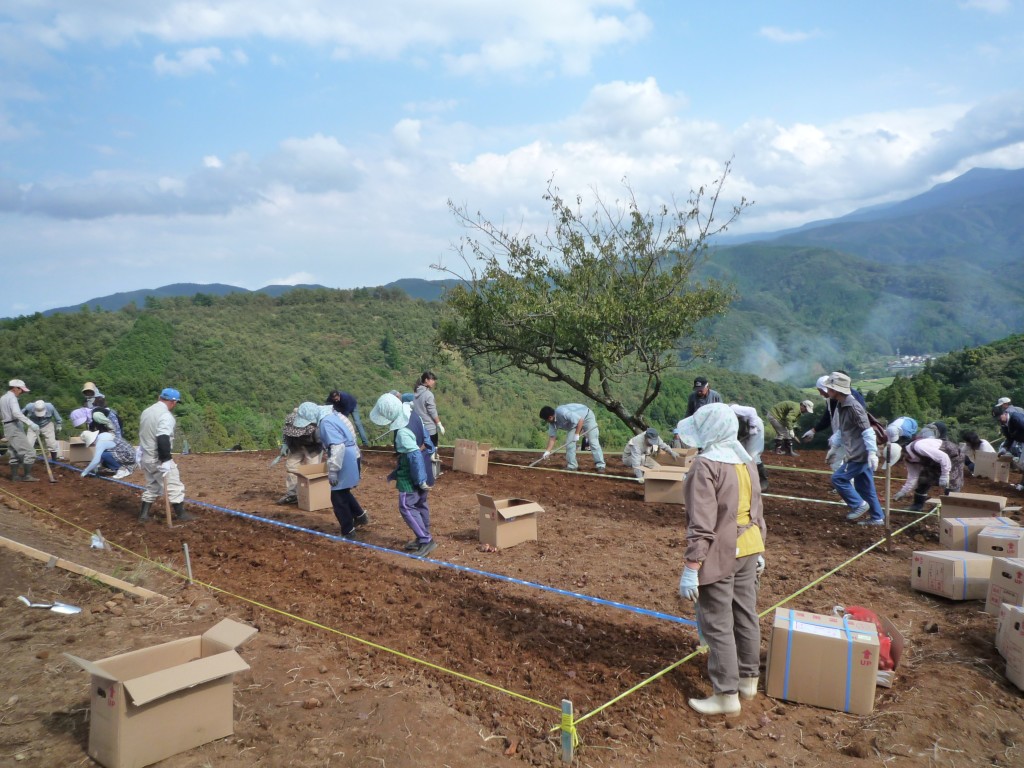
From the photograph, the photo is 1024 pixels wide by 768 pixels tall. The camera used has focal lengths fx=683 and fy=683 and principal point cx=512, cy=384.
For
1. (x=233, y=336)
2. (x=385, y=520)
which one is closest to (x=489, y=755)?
(x=385, y=520)

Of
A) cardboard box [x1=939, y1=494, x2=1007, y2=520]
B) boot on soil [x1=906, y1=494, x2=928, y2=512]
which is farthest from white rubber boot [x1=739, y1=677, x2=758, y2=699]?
boot on soil [x1=906, y1=494, x2=928, y2=512]

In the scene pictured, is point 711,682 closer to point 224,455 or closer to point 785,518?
point 785,518

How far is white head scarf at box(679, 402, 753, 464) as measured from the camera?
4.18 m

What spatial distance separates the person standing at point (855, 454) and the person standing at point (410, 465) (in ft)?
16.0

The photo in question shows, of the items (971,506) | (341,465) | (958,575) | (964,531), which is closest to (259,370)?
(341,465)

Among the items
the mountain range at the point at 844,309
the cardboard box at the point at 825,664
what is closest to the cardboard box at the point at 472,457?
the cardboard box at the point at 825,664

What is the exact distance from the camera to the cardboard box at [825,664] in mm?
4219

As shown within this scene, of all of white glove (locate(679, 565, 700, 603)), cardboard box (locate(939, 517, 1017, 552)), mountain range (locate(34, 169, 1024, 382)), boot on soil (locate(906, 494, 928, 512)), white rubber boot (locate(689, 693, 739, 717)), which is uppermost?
mountain range (locate(34, 169, 1024, 382))

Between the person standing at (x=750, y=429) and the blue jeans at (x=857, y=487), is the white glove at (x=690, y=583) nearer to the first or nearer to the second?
the blue jeans at (x=857, y=487)

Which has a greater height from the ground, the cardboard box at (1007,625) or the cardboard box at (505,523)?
the cardboard box at (1007,625)

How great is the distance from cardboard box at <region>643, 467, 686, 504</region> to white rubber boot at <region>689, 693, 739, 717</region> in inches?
215

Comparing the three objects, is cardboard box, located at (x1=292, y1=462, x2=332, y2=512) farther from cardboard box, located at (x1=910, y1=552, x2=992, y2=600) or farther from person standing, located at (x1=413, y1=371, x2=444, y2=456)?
cardboard box, located at (x1=910, y1=552, x2=992, y2=600)

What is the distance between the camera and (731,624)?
4.23 m

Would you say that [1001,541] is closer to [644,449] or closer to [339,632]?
[644,449]
